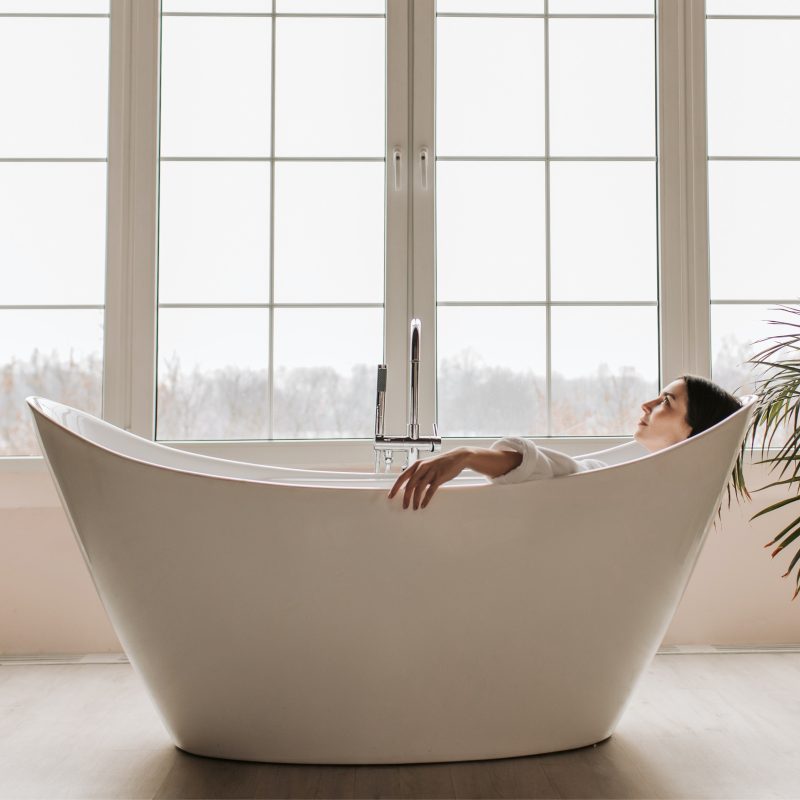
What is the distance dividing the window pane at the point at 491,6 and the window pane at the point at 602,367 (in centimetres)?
95

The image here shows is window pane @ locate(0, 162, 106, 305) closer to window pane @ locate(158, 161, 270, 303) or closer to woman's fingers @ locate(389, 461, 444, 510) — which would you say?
window pane @ locate(158, 161, 270, 303)

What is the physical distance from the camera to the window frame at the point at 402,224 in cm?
239

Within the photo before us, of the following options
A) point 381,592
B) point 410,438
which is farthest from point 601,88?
point 381,592

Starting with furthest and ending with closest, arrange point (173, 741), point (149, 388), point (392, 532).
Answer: point (149, 388)
point (173, 741)
point (392, 532)

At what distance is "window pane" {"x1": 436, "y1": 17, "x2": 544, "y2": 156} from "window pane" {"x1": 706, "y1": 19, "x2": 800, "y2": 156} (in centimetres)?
55

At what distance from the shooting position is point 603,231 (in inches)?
98.3

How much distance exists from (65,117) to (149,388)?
2.93 ft

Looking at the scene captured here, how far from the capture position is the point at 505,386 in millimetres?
2461

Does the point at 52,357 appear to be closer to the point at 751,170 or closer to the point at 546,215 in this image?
the point at 546,215

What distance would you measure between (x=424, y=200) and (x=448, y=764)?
1.63m

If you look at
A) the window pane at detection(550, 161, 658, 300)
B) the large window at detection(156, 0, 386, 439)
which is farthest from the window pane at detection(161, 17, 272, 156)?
the window pane at detection(550, 161, 658, 300)

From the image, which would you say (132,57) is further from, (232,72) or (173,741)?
(173,741)

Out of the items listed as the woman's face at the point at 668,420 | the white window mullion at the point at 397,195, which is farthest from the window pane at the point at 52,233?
the woman's face at the point at 668,420

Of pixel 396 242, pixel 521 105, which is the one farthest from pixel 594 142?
pixel 396 242
